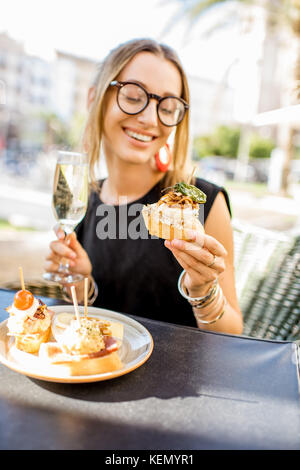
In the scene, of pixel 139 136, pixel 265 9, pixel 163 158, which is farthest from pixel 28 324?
pixel 265 9

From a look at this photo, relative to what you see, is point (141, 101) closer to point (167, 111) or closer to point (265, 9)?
point (167, 111)

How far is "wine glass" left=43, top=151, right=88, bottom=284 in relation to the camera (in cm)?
173

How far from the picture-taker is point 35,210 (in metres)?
8.99

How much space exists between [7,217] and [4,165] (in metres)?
13.9

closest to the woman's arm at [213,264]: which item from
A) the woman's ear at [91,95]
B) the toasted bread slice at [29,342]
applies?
the toasted bread slice at [29,342]

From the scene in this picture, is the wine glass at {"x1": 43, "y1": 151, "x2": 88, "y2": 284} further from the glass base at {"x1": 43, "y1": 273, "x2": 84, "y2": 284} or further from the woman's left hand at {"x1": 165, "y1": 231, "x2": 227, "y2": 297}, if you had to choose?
the woman's left hand at {"x1": 165, "y1": 231, "x2": 227, "y2": 297}

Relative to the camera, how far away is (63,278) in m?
1.74

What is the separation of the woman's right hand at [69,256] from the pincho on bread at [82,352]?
2.15 ft

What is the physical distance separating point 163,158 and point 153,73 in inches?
17.4

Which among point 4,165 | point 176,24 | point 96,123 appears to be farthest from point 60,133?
point 96,123

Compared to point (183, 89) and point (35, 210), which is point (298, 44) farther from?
point (183, 89)

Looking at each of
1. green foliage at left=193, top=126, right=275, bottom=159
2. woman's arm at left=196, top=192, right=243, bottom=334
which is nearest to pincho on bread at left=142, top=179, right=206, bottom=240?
woman's arm at left=196, top=192, right=243, bottom=334

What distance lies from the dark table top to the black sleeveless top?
786mm

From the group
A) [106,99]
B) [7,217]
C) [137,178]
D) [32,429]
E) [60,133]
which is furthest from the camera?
[60,133]
